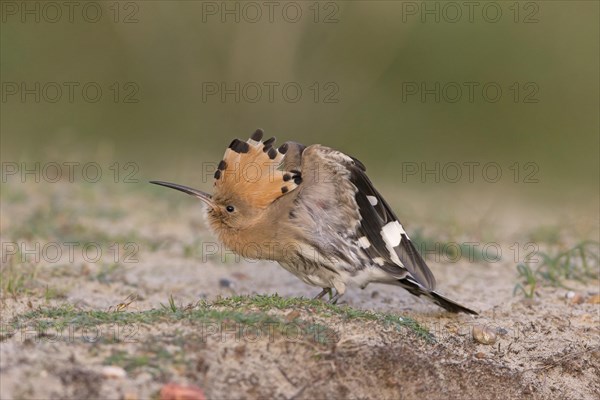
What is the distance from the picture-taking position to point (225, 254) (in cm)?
647

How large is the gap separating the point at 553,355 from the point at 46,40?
11.9m

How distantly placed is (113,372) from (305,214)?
60.4 inches

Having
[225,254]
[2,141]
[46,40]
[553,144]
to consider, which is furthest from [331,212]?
[46,40]

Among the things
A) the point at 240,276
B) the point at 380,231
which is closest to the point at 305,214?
the point at 380,231

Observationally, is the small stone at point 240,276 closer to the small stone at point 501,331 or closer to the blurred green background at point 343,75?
the small stone at point 501,331

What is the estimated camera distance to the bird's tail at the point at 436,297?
15.8ft

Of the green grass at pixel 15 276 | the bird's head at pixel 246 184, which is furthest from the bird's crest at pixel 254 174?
the green grass at pixel 15 276

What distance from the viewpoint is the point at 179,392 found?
3.20 meters

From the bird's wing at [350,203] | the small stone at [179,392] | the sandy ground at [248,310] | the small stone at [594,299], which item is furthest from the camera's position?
the small stone at [594,299]

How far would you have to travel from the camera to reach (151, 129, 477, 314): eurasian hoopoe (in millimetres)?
4488

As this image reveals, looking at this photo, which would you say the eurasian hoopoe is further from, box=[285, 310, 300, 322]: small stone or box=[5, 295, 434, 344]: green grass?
box=[285, 310, 300, 322]: small stone

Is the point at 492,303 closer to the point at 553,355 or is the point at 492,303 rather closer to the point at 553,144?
the point at 553,355

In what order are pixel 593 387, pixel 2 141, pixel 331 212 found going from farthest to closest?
pixel 2 141
pixel 331 212
pixel 593 387

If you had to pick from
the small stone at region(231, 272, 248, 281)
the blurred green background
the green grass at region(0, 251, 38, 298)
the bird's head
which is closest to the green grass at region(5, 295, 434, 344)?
the bird's head
